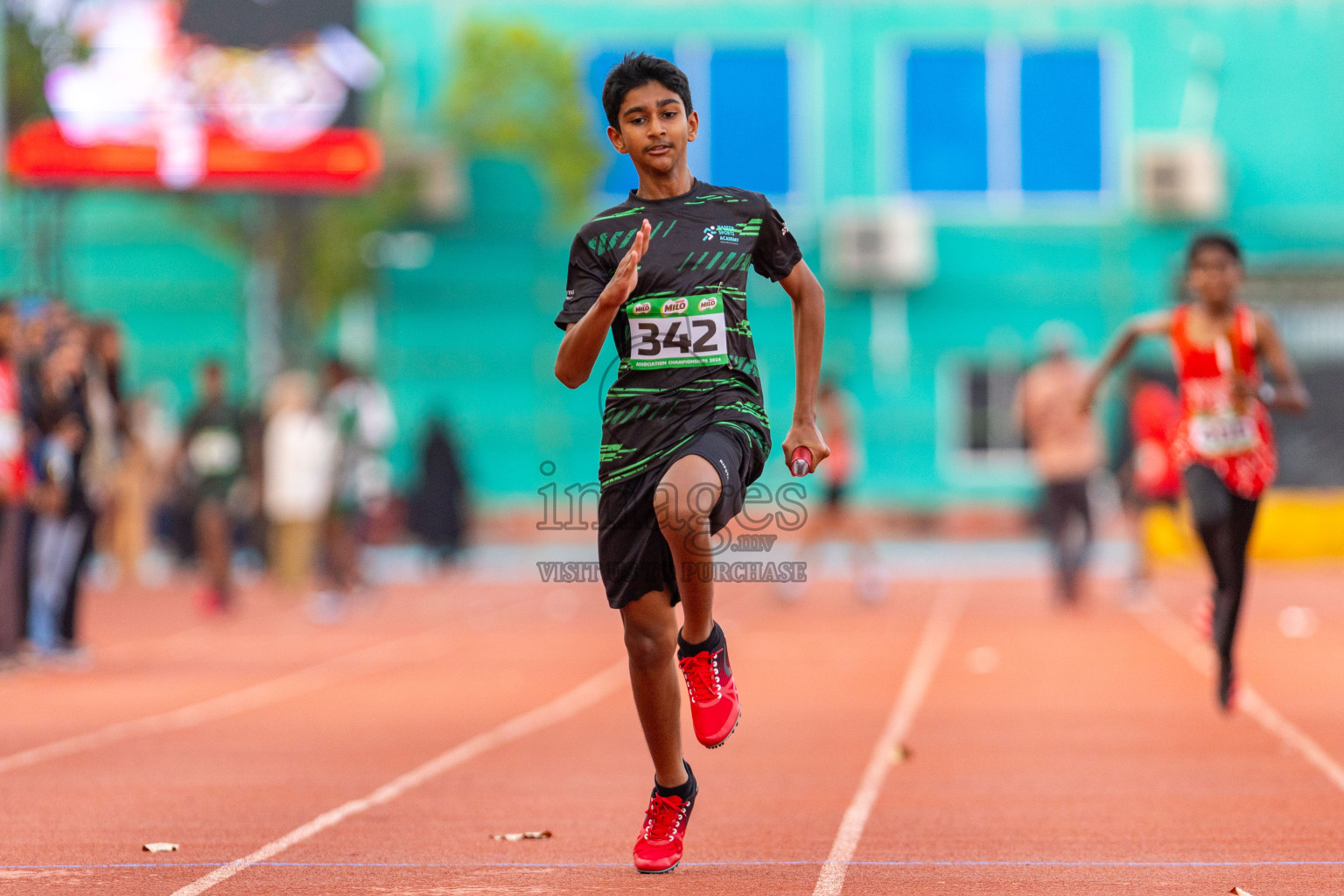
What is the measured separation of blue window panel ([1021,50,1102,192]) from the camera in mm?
34812

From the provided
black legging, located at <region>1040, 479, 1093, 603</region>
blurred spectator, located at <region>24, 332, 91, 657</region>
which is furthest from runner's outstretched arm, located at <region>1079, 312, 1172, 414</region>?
black legging, located at <region>1040, 479, 1093, 603</region>

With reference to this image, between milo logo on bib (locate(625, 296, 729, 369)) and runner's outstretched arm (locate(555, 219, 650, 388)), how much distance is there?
0.27ft

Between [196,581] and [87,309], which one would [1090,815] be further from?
[87,309]

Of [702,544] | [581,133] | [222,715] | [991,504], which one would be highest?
[581,133]

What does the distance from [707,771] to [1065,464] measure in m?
9.85

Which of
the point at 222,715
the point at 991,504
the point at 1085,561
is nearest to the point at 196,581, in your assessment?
the point at 1085,561

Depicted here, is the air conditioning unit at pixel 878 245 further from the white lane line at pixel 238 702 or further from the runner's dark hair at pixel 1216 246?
the runner's dark hair at pixel 1216 246

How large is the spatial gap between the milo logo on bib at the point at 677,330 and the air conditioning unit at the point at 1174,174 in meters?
29.7

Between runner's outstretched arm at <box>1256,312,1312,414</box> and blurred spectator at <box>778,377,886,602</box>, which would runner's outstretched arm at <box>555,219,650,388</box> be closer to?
runner's outstretched arm at <box>1256,312,1312,414</box>

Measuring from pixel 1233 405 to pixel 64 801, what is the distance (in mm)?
4917

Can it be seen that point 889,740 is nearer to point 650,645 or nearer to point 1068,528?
point 650,645

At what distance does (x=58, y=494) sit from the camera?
40.3 feet

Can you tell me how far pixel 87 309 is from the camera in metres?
35.6

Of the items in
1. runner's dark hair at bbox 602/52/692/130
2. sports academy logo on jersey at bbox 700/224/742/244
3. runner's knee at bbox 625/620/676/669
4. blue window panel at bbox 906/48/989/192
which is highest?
blue window panel at bbox 906/48/989/192
